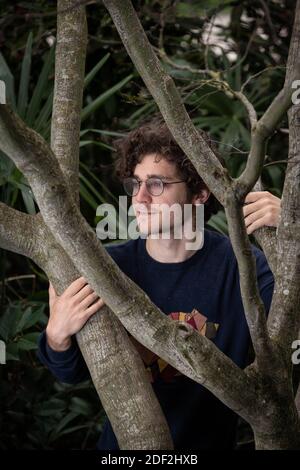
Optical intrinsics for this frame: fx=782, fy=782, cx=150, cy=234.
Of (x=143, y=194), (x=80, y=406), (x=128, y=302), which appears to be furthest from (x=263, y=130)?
(x=80, y=406)

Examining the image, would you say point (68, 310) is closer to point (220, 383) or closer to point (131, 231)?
point (220, 383)

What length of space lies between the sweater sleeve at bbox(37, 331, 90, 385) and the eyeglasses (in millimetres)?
281

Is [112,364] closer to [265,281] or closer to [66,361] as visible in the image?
[66,361]

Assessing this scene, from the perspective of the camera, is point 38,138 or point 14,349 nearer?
point 38,138

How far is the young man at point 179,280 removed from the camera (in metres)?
1.41

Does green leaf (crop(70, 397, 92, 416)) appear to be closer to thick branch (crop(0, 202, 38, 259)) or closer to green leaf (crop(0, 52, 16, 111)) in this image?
green leaf (crop(0, 52, 16, 111))

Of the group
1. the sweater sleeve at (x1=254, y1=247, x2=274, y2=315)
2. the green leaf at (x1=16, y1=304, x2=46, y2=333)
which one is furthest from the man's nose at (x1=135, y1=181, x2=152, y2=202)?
the green leaf at (x1=16, y1=304, x2=46, y2=333)

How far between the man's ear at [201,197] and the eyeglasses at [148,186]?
131mm

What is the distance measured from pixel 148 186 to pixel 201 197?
0.19 metres

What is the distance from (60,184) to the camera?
3.48 feet

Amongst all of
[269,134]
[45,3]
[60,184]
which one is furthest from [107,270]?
[45,3]

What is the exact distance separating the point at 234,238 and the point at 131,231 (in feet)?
3.22

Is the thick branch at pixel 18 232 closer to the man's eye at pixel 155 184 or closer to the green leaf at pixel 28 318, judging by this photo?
the man's eye at pixel 155 184

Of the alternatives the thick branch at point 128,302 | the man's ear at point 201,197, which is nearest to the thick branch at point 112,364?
the thick branch at point 128,302
